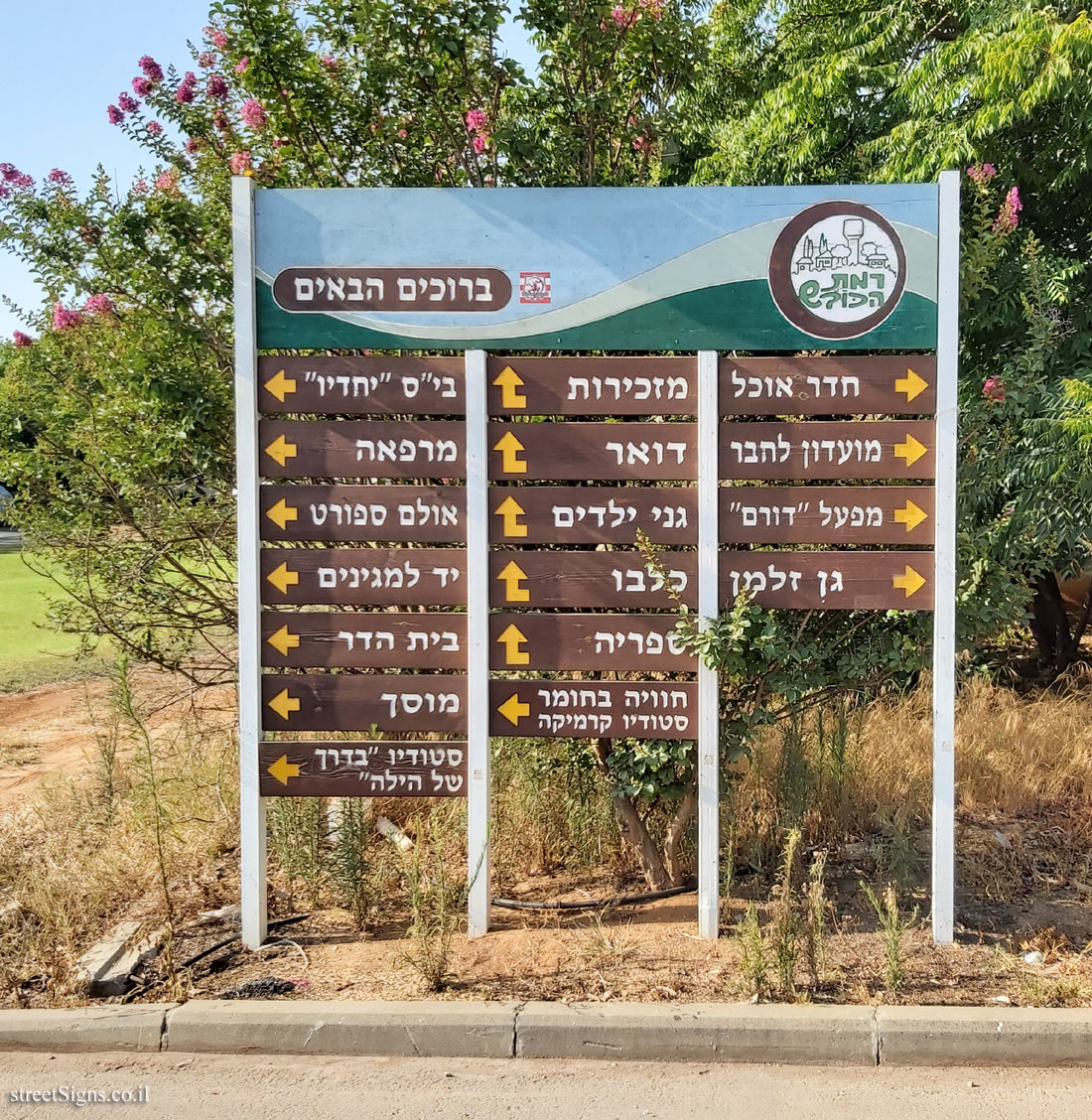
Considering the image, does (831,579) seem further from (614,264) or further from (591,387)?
(614,264)

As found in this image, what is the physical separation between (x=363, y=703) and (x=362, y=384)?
4.47 ft

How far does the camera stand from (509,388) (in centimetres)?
418

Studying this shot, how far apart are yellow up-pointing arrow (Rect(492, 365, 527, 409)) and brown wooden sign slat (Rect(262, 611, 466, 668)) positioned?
91 centimetres

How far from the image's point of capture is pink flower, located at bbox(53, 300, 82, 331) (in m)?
5.18

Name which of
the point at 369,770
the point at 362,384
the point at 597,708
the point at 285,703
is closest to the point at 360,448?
the point at 362,384

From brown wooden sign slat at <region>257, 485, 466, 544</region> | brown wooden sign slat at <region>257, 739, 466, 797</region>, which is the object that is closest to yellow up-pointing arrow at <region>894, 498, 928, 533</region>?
brown wooden sign slat at <region>257, 485, 466, 544</region>

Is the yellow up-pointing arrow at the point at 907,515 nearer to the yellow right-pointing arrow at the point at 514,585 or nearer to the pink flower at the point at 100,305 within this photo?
the yellow right-pointing arrow at the point at 514,585

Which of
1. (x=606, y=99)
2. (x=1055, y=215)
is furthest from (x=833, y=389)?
(x=1055, y=215)

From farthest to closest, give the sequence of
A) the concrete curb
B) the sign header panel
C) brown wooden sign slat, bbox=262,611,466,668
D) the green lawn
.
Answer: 1. the green lawn
2. brown wooden sign slat, bbox=262,611,466,668
3. the sign header panel
4. the concrete curb

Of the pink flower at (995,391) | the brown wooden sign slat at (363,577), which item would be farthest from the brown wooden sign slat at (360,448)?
the pink flower at (995,391)

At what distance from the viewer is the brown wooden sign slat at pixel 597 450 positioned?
419 centimetres

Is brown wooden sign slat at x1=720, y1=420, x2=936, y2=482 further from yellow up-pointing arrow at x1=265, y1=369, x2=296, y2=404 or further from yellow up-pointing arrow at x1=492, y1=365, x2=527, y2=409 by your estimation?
yellow up-pointing arrow at x1=265, y1=369, x2=296, y2=404

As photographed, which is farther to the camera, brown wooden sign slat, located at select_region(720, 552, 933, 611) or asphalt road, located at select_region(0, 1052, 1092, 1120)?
brown wooden sign slat, located at select_region(720, 552, 933, 611)

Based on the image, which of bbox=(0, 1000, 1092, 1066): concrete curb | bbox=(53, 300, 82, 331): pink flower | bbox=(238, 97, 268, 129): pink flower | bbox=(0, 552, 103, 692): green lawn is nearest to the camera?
bbox=(0, 1000, 1092, 1066): concrete curb
